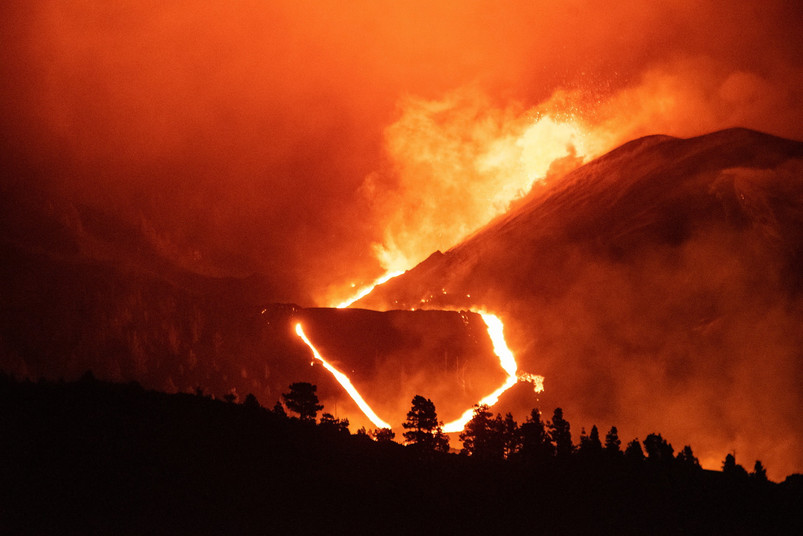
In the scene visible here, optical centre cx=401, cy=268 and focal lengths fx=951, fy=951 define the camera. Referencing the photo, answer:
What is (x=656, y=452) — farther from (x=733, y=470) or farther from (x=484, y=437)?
(x=484, y=437)

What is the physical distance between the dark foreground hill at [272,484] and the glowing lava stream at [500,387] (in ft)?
164

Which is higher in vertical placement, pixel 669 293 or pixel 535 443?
pixel 669 293

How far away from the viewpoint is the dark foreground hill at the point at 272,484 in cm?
3516

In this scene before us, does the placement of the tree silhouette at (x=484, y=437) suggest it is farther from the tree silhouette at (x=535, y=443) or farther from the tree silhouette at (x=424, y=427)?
the tree silhouette at (x=424, y=427)

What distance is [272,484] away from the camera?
39.7 metres

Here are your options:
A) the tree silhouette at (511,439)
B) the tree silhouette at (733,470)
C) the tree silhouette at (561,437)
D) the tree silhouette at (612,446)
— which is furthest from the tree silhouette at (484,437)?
the tree silhouette at (733,470)

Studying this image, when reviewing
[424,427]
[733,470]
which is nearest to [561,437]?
[424,427]

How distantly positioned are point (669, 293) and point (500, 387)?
32114 mm

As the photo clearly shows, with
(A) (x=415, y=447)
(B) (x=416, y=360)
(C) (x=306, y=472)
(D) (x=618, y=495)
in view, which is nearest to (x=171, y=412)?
(C) (x=306, y=472)

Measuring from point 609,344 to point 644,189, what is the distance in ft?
105

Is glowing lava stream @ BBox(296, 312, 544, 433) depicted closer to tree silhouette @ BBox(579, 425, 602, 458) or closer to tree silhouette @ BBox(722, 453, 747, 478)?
tree silhouette @ BBox(722, 453, 747, 478)

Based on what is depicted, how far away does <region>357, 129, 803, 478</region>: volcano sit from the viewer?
111 metres

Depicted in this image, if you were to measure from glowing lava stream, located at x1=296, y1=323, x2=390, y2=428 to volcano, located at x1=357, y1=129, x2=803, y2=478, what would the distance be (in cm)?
1766

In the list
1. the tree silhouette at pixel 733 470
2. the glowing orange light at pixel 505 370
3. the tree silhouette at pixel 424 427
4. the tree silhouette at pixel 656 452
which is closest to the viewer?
the tree silhouette at pixel 733 470
